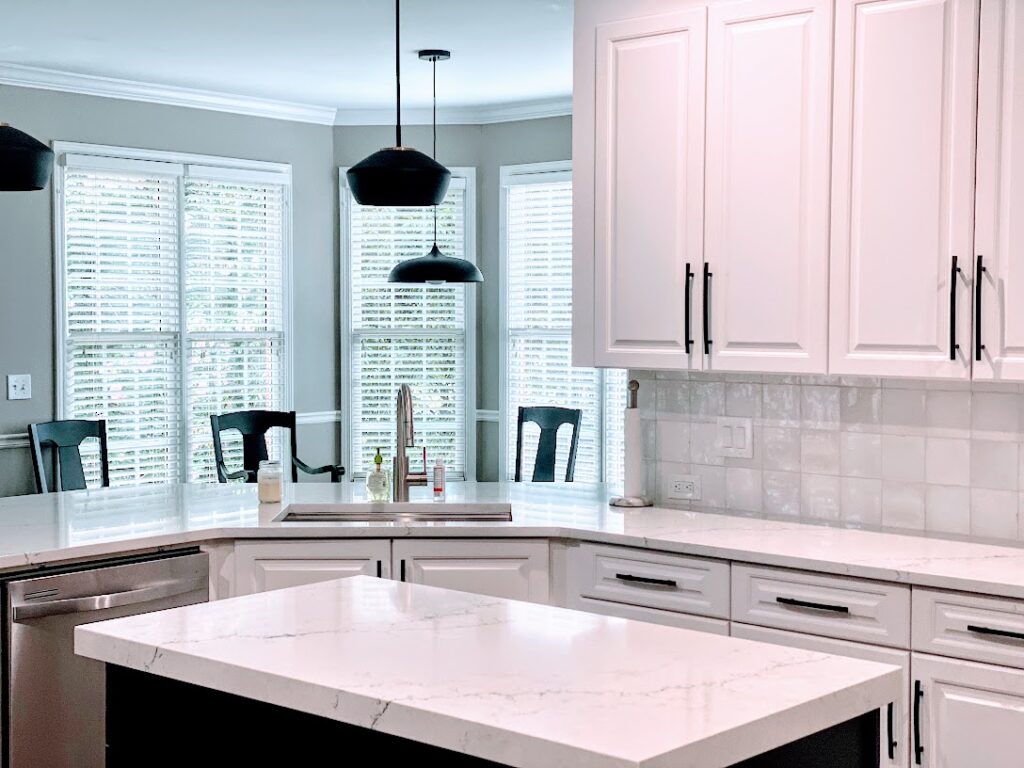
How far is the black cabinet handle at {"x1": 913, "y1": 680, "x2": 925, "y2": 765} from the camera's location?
9.48ft

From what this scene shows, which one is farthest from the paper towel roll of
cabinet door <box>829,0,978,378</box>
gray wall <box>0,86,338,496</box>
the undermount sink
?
gray wall <box>0,86,338,496</box>

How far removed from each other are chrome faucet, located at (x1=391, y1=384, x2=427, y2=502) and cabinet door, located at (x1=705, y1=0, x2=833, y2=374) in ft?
3.19

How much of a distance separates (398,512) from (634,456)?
76cm

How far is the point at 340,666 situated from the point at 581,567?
1711 millimetres

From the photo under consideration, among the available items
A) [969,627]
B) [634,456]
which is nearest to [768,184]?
[634,456]

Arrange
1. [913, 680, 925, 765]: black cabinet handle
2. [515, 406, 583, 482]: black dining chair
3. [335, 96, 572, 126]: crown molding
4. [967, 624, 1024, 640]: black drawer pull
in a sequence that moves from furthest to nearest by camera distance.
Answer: [335, 96, 572, 126]: crown molding, [515, 406, 583, 482]: black dining chair, [913, 680, 925, 765]: black cabinet handle, [967, 624, 1024, 640]: black drawer pull

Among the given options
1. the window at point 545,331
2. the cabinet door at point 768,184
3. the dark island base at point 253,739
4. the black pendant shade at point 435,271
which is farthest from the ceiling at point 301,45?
the dark island base at point 253,739

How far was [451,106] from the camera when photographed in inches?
278

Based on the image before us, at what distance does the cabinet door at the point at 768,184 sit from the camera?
3285mm

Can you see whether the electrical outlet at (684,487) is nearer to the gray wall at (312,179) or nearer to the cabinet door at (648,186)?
the cabinet door at (648,186)

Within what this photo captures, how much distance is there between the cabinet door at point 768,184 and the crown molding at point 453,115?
3.60 metres

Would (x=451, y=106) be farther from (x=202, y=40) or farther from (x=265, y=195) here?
(x=202, y=40)

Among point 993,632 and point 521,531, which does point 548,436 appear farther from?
point 993,632

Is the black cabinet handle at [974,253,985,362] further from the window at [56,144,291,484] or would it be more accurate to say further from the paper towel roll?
the window at [56,144,291,484]
